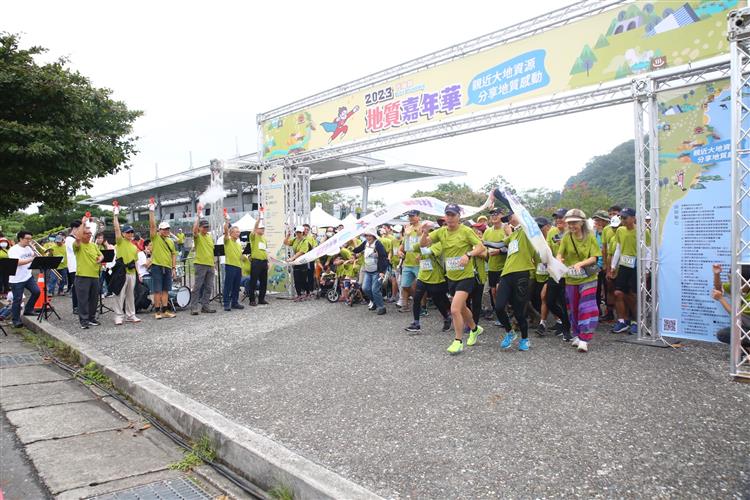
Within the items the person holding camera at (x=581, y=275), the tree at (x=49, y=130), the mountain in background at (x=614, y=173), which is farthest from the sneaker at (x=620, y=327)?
the mountain in background at (x=614, y=173)

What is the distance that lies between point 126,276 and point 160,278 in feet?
2.46

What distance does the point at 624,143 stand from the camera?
192 feet

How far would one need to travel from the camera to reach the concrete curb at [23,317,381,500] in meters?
3.07

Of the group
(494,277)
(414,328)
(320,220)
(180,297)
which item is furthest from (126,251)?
(320,220)

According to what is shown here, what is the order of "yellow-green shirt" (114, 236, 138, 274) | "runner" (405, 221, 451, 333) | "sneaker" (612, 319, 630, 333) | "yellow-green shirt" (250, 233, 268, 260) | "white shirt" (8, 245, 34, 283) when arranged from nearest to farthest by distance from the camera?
1. "runner" (405, 221, 451, 333)
2. "sneaker" (612, 319, 630, 333)
3. "yellow-green shirt" (114, 236, 138, 274)
4. "white shirt" (8, 245, 34, 283)
5. "yellow-green shirt" (250, 233, 268, 260)

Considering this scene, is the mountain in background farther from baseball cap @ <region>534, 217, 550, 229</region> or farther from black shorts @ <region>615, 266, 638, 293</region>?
black shorts @ <region>615, 266, 638, 293</region>

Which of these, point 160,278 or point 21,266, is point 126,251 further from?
point 21,266

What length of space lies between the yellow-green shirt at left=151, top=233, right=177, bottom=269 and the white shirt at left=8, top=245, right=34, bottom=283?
8.09 feet

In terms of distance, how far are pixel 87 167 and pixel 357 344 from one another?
448 inches

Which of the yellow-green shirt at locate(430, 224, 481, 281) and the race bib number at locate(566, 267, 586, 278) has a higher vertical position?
the yellow-green shirt at locate(430, 224, 481, 281)

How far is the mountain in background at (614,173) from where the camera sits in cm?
4906

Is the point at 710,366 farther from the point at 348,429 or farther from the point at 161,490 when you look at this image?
the point at 161,490

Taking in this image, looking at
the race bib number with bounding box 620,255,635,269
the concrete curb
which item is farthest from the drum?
the race bib number with bounding box 620,255,635,269

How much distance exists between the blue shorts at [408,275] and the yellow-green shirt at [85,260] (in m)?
5.85
